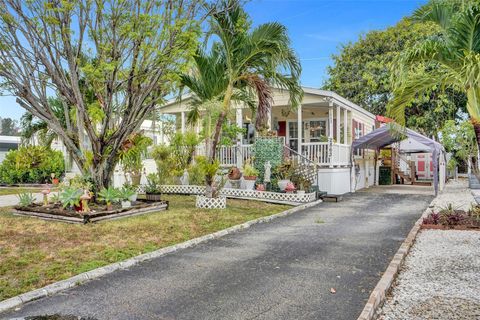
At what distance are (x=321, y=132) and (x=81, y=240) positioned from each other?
556 inches

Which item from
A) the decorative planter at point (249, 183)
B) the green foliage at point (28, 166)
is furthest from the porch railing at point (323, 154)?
the green foliage at point (28, 166)

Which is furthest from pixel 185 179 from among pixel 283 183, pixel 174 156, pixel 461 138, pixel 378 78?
pixel 378 78

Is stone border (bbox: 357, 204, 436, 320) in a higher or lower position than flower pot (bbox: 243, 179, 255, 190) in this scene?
lower

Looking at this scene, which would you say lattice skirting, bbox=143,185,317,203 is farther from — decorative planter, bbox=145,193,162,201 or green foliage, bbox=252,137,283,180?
decorative planter, bbox=145,193,162,201

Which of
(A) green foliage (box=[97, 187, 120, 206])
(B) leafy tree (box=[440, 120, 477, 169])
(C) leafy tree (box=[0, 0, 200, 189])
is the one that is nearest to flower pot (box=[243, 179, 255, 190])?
(C) leafy tree (box=[0, 0, 200, 189])

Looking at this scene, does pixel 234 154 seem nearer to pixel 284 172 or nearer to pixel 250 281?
pixel 284 172

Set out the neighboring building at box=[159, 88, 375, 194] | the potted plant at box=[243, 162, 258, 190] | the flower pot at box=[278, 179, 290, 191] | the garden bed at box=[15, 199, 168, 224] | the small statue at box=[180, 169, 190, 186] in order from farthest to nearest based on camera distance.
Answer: the small statue at box=[180, 169, 190, 186], the neighboring building at box=[159, 88, 375, 194], the potted plant at box=[243, 162, 258, 190], the flower pot at box=[278, 179, 290, 191], the garden bed at box=[15, 199, 168, 224]

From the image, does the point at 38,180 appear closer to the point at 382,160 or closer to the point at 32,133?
the point at 32,133

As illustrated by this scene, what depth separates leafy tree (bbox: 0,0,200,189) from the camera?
361 inches

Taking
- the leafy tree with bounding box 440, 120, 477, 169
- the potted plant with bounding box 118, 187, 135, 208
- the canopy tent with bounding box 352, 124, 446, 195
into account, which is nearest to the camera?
the potted plant with bounding box 118, 187, 135, 208

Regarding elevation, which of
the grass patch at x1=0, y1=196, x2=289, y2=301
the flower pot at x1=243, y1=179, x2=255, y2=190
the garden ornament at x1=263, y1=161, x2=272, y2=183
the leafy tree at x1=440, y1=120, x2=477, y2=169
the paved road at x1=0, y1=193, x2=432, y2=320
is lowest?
the paved road at x1=0, y1=193, x2=432, y2=320

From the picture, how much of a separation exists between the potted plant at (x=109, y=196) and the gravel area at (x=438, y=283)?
264 inches

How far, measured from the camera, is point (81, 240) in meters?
6.96

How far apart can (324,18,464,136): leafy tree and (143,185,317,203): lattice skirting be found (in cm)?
1722
